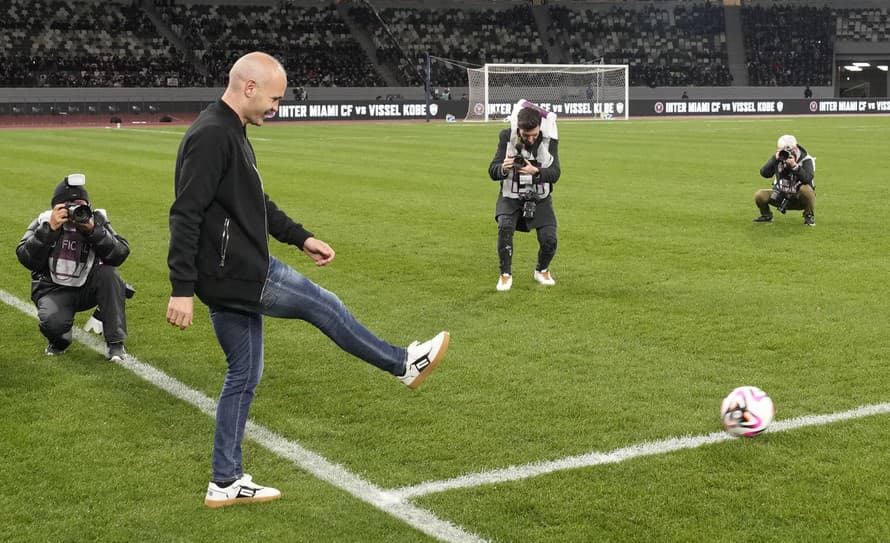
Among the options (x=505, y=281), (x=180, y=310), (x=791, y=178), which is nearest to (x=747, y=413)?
(x=180, y=310)

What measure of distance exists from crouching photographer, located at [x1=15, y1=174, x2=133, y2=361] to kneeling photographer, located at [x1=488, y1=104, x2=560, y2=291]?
3408 mm

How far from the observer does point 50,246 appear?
23.0 ft

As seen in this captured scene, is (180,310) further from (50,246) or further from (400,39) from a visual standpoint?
(400,39)

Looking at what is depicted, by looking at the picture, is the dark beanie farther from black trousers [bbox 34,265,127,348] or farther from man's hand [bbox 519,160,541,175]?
man's hand [bbox 519,160,541,175]

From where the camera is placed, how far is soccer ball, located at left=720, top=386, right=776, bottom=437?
17.6 feet

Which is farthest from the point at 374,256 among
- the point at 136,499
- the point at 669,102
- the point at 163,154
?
the point at 669,102

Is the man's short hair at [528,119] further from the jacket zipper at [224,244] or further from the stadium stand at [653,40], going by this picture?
the stadium stand at [653,40]

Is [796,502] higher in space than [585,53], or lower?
lower

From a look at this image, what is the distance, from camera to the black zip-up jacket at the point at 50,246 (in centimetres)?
690

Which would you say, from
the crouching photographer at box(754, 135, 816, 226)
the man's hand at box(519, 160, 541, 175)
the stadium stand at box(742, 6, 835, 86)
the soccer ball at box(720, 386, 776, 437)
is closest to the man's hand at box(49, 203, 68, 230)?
the man's hand at box(519, 160, 541, 175)

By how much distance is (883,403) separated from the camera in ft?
19.7

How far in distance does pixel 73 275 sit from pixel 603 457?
3.93 m

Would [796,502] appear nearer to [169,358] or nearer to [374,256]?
[169,358]

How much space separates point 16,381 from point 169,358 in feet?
3.31
